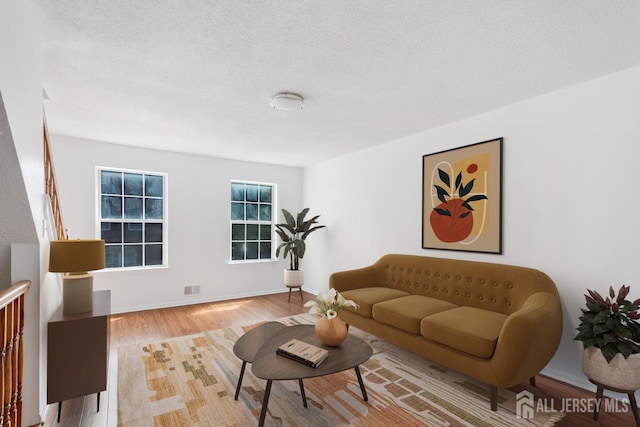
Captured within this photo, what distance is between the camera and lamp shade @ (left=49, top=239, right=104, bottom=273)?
209cm

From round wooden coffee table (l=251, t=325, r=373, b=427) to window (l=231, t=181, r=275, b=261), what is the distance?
333 centimetres

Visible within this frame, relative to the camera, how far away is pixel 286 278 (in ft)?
17.5

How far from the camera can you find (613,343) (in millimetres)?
2006

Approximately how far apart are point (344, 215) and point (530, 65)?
10.7 feet

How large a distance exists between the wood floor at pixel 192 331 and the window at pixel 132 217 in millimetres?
862

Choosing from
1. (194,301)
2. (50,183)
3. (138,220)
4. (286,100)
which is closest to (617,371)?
(286,100)

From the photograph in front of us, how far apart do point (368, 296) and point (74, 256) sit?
262cm

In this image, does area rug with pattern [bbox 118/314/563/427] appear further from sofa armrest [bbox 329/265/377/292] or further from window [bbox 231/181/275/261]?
window [bbox 231/181/275/261]

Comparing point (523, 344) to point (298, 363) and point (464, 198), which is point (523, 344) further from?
point (464, 198)

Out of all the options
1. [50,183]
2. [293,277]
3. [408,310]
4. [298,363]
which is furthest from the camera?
[293,277]

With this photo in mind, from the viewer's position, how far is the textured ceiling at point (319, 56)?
1688 millimetres

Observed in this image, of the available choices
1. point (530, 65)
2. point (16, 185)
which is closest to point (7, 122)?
point (16, 185)

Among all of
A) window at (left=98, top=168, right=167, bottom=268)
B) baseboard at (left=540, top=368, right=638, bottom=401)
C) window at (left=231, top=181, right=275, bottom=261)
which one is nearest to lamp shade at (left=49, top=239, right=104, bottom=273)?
window at (left=98, top=168, right=167, bottom=268)

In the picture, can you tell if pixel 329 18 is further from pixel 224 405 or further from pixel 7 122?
pixel 224 405
